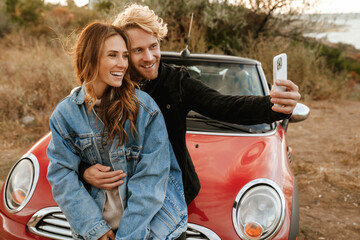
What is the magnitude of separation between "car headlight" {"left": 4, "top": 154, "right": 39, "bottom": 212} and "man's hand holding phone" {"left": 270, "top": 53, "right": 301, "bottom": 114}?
1.45m

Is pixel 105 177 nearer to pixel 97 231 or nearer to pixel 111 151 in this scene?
pixel 111 151

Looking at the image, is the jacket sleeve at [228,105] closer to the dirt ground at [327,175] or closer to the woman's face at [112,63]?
the woman's face at [112,63]

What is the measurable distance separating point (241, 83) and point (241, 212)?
1.44 m

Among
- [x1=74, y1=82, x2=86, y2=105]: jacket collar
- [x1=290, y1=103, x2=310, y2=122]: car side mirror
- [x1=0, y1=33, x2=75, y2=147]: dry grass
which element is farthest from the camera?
[x1=0, y1=33, x2=75, y2=147]: dry grass

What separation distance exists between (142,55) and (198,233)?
0.99 metres

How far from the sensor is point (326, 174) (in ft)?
13.7

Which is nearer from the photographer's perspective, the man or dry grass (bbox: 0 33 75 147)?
the man

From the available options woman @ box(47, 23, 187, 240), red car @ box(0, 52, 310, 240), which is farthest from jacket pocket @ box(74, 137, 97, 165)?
red car @ box(0, 52, 310, 240)

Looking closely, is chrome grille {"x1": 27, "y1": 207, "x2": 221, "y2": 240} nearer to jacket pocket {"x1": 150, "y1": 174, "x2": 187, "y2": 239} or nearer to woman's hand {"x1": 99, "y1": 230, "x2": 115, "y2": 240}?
jacket pocket {"x1": 150, "y1": 174, "x2": 187, "y2": 239}

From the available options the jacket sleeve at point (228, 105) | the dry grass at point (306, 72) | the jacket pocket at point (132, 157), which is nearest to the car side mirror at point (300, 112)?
the jacket sleeve at point (228, 105)

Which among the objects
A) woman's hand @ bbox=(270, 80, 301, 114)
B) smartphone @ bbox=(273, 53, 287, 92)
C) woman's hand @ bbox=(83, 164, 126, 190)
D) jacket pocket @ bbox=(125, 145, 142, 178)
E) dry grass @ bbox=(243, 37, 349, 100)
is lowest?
dry grass @ bbox=(243, 37, 349, 100)

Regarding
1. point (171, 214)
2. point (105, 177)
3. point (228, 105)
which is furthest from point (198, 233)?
point (228, 105)

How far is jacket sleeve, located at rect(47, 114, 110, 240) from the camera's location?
138cm

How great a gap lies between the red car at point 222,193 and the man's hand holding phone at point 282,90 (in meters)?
0.58
